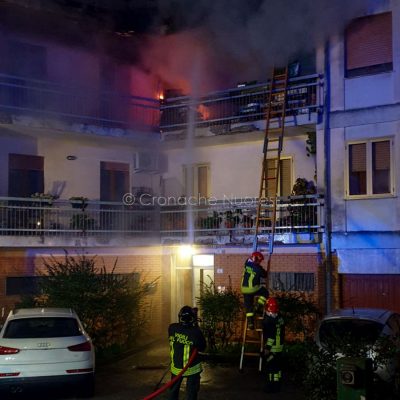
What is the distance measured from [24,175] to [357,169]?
835 cm

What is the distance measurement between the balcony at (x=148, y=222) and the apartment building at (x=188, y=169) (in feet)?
0.12

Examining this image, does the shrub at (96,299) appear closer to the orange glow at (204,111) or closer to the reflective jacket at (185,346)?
the orange glow at (204,111)

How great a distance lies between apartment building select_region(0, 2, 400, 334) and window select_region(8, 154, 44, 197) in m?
0.04

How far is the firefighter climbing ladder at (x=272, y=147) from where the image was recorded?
551 inches

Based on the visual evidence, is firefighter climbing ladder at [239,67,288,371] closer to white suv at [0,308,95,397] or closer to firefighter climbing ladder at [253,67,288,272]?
firefighter climbing ladder at [253,67,288,272]

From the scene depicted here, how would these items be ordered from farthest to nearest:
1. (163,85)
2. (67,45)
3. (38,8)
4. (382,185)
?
1. (163,85)
2. (67,45)
3. (38,8)
4. (382,185)

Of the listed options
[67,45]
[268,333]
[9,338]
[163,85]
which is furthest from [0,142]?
[268,333]

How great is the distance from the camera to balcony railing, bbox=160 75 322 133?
47.5 ft

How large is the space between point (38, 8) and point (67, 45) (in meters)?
1.43

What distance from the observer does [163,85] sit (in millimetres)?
18109

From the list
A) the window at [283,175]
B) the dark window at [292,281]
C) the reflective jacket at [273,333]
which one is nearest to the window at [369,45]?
the window at [283,175]

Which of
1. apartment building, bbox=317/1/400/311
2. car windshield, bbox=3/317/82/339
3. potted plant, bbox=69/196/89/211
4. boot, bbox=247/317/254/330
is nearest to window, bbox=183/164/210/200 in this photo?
potted plant, bbox=69/196/89/211

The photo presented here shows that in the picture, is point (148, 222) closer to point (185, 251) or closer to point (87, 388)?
point (185, 251)

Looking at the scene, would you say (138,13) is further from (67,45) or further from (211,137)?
(211,137)
